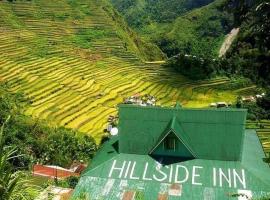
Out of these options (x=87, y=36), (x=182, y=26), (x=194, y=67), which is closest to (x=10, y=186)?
(x=194, y=67)

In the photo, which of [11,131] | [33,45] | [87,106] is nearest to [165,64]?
[33,45]

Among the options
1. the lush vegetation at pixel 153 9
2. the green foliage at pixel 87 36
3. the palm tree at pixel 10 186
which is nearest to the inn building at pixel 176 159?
the palm tree at pixel 10 186

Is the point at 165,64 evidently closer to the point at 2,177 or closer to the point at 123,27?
the point at 123,27

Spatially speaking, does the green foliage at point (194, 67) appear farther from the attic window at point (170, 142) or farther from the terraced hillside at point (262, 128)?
the attic window at point (170, 142)

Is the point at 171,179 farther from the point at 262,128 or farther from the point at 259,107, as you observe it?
the point at 259,107

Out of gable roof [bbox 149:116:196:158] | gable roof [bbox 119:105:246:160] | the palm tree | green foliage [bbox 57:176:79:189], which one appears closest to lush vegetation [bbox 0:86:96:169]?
green foliage [bbox 57:176:79:189]

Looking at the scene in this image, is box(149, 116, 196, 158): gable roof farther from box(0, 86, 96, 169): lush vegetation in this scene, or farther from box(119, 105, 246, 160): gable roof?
box(0, 86, 96, 169): lush vegetation

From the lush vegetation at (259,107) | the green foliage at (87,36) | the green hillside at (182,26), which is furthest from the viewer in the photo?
the green hillside at (182,26)
